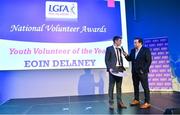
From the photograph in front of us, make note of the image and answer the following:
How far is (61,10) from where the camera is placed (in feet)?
20.0

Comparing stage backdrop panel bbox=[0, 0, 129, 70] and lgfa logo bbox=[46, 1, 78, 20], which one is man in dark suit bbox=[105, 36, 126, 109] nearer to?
stage backdrop panel bbox=[0, 0, 129, 70]

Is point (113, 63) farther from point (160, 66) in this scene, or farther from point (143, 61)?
point (160, 66)

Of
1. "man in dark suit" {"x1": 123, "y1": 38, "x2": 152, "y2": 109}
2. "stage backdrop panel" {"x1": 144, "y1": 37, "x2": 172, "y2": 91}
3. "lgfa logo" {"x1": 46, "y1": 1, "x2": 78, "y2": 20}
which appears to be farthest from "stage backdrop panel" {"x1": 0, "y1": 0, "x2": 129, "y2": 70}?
"man in dark suit" {"x1": 123, "y1": 38, "x2": 152, "y2": 109}

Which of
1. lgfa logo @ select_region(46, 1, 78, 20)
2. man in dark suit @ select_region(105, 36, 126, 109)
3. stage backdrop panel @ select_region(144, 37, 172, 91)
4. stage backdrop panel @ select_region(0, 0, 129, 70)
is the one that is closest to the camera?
man in dark suit @ select_region(105, 36, 126, 109)

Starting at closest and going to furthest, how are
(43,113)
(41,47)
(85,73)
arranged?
(43,113) → (41,47) → (85,73)

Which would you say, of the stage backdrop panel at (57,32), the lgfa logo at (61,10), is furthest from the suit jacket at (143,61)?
the lgfa logo at (61,10)

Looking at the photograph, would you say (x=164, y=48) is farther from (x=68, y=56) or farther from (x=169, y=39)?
(x=68, y=56)

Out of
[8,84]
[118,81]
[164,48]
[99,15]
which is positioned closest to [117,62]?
[118,81]

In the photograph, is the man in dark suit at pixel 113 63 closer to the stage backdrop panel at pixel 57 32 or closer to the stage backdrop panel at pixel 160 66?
the stage backdrop panel at pixel 57 32

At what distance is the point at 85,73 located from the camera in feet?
21.9

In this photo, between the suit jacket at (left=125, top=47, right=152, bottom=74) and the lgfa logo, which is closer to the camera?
the suit jacket at (left=125, top=47, right=152, bottom=74)

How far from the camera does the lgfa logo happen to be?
6.03m

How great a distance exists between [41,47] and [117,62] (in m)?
2.11

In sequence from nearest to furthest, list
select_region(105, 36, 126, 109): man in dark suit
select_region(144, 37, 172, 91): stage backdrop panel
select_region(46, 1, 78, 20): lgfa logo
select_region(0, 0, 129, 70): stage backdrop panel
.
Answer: select_region(105, 36, 126, 109): man in dark suit
select_region(0, 0, 129, 70): stage backdrop panel
select_region(46, 1, 78, 20): lgfa logo
select_region(144, 37, 172, 91): stage backdrop panel
